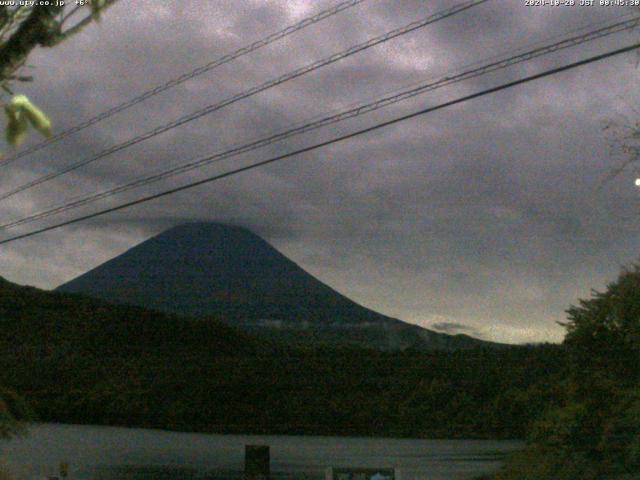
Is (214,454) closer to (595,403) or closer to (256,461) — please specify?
(256,461)

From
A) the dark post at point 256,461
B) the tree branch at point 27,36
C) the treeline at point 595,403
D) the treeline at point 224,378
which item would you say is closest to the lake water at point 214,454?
the treeline at point 224,378

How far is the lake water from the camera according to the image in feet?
57.8

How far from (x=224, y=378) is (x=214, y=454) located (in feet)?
6.51

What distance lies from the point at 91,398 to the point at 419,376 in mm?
8874

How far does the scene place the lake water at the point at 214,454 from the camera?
17609mm

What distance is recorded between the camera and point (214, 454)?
20328 millimetres

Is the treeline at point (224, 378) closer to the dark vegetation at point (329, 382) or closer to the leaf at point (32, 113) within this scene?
the dark vegetation at point (329, 382)

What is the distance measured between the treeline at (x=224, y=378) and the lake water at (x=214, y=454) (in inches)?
13.8

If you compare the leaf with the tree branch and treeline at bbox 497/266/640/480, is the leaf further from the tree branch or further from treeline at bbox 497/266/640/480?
treeline at bbox 497/266/640/480

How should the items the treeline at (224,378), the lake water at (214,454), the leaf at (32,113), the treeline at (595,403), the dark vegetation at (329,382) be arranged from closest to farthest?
the leaf at (32,113) → the treeline at (595,403) → the dark vegetation at (329,382) → the lake water at (214,454) → the treeline at (224,378)

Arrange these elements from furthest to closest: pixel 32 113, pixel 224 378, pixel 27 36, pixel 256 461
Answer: pixel 224 378 < pixel 256 461 < pixel 27 36 < pixel 32 113

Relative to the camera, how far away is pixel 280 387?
65.7 feet

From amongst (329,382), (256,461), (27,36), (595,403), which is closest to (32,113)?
(27,36)

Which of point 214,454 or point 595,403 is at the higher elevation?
point 595,403
